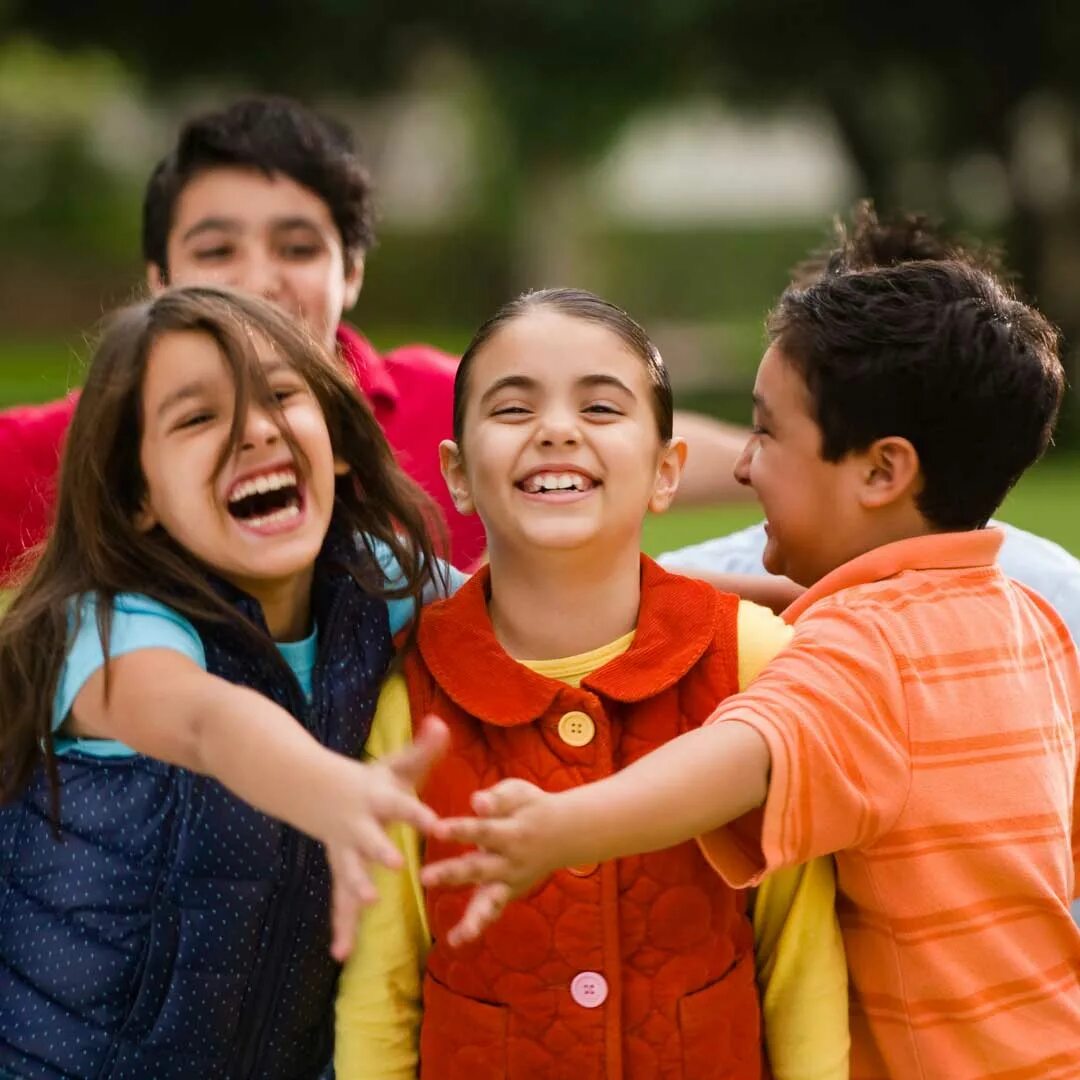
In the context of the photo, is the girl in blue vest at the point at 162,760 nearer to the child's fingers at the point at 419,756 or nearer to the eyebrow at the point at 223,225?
the child's fingers at the point at 419,756

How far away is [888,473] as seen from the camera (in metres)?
2.34

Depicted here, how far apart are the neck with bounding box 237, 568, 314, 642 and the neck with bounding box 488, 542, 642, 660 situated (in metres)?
0.27

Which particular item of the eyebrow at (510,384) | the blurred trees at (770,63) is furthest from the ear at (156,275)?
the blurred trees at (770,63)

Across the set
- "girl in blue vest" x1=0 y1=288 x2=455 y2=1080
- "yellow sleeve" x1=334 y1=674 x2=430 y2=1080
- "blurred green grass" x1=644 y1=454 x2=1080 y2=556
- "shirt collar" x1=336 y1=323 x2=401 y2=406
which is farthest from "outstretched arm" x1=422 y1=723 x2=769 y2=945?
"blurred green grass" x1=644 y1=454 x2=1080 y2=556

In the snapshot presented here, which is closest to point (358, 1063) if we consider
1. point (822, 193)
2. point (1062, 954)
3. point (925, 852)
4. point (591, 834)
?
point (591, 834)

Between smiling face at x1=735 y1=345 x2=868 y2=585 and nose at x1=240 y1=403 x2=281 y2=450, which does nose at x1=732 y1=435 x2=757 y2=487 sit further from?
nose at x1=240 y1=403 x2=281 y2=450

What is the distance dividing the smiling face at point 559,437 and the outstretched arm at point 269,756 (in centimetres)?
48

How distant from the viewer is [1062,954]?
87.4 inches

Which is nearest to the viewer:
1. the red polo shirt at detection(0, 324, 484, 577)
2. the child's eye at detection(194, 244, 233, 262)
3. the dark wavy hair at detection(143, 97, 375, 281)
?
the red polo shirt at detection(0, 324, 484, 577)

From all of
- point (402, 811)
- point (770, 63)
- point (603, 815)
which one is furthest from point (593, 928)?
point (770, 63)

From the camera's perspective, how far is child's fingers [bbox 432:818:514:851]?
1.79 meters

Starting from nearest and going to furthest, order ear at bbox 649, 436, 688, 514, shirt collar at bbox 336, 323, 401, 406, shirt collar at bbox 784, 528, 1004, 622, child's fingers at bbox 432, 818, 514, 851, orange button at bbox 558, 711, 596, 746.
A: child's fingers at bbox 432, 818, 514, 851 → orange button at bbox 558, 711, 596, 746 → shirt collar at bbox 784, 528, 1004, 622 → ear at bbox 649, 436, 688, 514 → shirt collar at bbox 336, 323, 401, 406

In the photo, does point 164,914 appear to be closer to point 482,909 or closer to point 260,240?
point 482,909

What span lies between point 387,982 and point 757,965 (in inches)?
19.4
